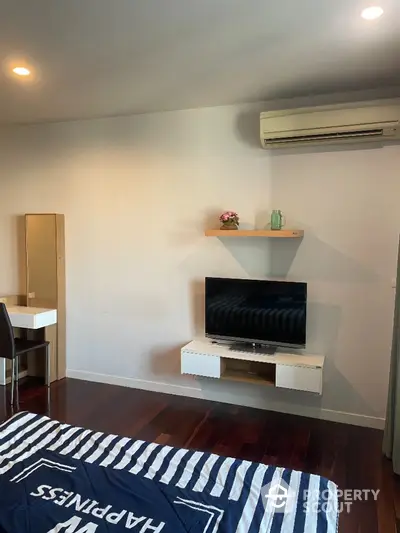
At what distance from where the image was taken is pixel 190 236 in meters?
3.79

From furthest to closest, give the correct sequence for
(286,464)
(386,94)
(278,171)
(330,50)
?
(278,171), (386,94), (286,464), (330,50)

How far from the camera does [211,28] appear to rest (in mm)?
2197

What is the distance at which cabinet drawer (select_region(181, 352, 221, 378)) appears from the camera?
3445mm

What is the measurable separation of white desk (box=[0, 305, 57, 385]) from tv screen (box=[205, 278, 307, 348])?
160 centimetres

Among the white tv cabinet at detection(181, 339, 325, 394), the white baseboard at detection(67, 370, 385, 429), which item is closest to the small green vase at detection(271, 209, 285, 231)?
the white tv cabinet at detection(181, 339, 325, 394)

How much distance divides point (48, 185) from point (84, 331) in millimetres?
1567

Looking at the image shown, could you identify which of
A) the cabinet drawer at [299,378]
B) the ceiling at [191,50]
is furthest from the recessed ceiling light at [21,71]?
the cabinet drawer at [299,378]

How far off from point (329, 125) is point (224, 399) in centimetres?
246

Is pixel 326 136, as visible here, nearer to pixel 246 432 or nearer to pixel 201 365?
pixel 201 365

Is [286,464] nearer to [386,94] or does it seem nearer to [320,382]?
[320,382]

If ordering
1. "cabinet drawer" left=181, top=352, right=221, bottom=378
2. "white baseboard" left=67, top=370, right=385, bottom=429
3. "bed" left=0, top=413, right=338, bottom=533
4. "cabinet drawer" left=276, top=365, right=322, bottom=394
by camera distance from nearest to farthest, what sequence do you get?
"bed" left=0, top=413, right=338, bottom=533, "cabinet drawer" left=276, top=365, right=322, bottom=394, "white baseboard" left=67, top=370, right=385, bottom=429, "cabinet drawer" left=181, top=352, right=221, bottom=378

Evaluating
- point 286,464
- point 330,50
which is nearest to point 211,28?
point 330,50

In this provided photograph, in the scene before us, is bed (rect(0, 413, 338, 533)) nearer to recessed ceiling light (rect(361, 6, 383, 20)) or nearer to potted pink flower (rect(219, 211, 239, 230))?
potted pink flower (rect(219, 211, 239, 230))

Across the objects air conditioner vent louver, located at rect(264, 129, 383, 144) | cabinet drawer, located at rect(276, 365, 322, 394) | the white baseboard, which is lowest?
the white baseboard
